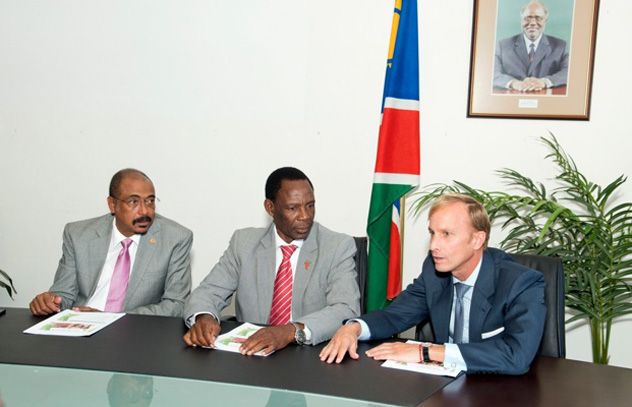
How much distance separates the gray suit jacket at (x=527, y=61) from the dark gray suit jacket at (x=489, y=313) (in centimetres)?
166

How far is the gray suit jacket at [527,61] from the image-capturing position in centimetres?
366

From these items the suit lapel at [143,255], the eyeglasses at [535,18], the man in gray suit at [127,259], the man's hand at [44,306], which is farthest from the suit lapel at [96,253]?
the eyeglasses at [535,18]

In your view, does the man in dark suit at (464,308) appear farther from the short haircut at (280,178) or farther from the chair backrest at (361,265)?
the short haircut at (280,178)

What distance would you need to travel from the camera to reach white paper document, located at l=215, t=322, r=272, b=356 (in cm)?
221

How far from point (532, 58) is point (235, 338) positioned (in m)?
2.37

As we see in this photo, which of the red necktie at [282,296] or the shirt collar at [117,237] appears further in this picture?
the shirt collar at [117,237]

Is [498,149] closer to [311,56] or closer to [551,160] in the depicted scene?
[551,160]

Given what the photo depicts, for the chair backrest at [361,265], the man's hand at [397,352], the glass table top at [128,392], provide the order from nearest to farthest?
the glass table top at [128,392] < the man's hand at [397,352] < the chair backrest at [361,265]

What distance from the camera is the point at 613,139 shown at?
3.64 metres

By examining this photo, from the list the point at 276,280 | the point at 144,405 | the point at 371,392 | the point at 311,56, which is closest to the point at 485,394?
the point at 371,392

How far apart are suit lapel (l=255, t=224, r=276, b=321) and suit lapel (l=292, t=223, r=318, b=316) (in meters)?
0.10

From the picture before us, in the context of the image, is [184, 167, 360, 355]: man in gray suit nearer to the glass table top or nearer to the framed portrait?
the glass table top

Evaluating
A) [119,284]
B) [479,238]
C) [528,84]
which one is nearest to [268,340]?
[479,238]

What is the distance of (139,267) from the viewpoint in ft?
9.93
